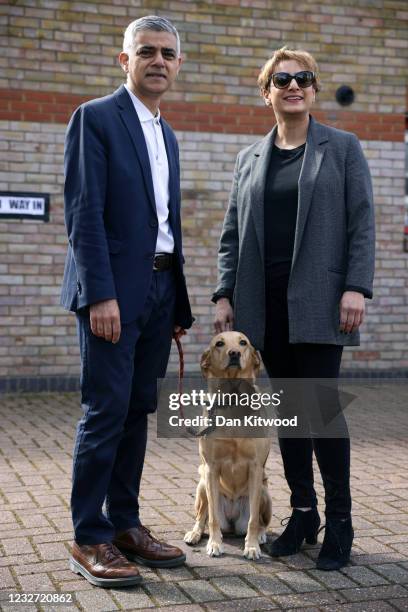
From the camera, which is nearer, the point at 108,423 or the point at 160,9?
the point at 108,423

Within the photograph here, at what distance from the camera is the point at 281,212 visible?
4.00 meters

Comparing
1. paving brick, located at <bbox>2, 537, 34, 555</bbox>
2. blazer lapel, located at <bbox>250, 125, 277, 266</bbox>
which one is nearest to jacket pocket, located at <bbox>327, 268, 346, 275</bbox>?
blazer lapel, located at <bbox>250, 125, 277, 266</bbox>

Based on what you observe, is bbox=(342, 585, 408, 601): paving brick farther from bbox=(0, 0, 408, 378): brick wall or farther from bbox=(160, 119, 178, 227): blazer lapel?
bbox=(0, 0, 408, 378): brick wall

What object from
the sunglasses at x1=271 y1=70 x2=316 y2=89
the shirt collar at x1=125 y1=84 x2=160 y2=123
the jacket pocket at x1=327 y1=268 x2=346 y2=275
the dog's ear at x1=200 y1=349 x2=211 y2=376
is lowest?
the dog's ear at x1=200 y1=349 x2=211 y2=376

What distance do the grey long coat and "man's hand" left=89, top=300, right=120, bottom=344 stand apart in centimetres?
75

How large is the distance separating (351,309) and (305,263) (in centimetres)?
30

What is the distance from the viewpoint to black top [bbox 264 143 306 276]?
13.0 feet

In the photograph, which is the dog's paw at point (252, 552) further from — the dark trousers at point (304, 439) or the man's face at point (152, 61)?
the man's face at point (152, 61)

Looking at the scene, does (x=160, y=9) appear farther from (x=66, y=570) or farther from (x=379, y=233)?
(x=66, y=570)

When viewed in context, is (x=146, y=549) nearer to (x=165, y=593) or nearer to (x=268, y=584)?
(x=165, y=593)

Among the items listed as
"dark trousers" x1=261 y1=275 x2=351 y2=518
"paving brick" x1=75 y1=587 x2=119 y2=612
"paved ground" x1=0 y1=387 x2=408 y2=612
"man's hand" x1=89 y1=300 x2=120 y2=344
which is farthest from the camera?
"dark trousers" x1=261 y1=275 x2=351 y2=518

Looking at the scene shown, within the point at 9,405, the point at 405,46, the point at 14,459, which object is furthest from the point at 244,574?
the point at 405,46

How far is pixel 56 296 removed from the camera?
897cm

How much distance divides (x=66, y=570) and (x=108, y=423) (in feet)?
2.35
